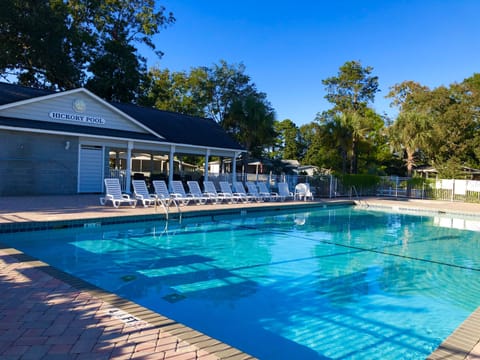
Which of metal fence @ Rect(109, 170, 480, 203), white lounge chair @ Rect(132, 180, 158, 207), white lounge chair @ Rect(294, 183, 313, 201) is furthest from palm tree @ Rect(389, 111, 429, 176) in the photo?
white lounge chair @ Rect(132, 180, 158, 207)

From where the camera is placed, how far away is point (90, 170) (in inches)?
639

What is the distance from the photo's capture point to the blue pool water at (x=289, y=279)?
15.6 feet

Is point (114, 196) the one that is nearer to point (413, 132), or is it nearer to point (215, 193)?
point (215, 193)

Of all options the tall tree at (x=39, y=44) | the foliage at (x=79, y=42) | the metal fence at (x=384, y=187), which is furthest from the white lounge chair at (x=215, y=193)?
the tall tree at (x=39, y=44)

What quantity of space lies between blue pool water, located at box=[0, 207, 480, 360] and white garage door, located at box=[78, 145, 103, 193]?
613 cm

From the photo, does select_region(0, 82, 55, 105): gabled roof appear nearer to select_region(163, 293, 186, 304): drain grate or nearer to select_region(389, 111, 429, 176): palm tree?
select_region(163, 293, 186, 304): drain grate

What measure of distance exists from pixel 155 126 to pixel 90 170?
4.52m

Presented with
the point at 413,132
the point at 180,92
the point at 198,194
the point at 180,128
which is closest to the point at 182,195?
the point at 198,194

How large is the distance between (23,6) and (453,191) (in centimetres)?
3082

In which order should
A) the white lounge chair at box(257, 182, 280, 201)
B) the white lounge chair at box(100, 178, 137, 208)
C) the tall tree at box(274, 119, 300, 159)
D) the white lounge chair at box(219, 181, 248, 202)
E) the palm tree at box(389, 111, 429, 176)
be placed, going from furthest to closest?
the tall tree at box(274, 119, 300, 159) < the palm tree at box(389, 111, 429, 176) < the white lounge chair at box(257, 182, 280, 201) < the white lounge chair at box(219, 181, 248, 202) < the white lounge chair at box(100, 178, 137, 208)

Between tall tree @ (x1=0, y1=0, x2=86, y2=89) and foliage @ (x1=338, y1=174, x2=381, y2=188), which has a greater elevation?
tall tree @ (x1=0, y1=0, x2=86, y2=89)

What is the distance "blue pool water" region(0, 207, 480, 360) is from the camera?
4.75 m

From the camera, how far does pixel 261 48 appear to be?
104 feet

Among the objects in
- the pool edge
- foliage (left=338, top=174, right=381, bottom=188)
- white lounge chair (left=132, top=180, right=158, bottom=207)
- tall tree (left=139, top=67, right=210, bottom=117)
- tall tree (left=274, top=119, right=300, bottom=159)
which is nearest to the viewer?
the pool edge
